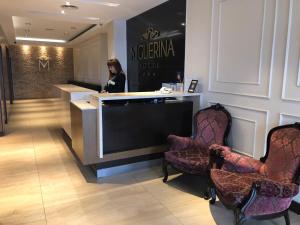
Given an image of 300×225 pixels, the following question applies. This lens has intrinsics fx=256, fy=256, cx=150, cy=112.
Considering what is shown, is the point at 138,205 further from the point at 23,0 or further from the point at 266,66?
the point at 23,0

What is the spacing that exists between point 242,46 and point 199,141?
1.30 meters

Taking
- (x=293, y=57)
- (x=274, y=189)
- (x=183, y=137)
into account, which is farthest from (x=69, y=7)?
(x=274, y=189)

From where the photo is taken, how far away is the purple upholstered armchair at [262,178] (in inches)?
82.5

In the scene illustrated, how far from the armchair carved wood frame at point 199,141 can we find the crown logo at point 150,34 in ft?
7.23

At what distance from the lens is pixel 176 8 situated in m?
4.33

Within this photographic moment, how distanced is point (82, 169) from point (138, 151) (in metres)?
0.87

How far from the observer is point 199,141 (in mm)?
3395

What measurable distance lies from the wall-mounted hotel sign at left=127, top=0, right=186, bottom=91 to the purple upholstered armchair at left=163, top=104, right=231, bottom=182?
3.95 feet

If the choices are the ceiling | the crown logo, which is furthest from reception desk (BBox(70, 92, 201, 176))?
the ceiling

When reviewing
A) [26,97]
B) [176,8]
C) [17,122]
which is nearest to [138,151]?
[176,8]

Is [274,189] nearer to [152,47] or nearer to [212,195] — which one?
[212,195]

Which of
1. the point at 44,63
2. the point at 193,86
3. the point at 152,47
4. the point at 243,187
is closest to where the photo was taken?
Result: the point at 243,187

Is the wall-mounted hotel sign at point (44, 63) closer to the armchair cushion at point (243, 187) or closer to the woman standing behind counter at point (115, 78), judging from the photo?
the woman standing behind counter at point (115, 78)

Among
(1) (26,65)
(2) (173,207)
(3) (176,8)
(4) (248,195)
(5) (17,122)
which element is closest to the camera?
(4) (248,195)
